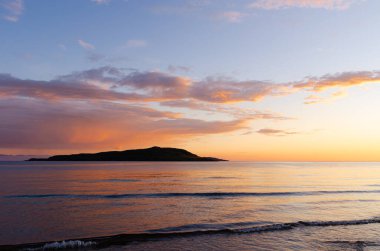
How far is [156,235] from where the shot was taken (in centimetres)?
2200

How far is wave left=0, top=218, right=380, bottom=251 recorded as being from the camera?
63.1 ft

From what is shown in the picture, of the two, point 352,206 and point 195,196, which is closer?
point 352,206

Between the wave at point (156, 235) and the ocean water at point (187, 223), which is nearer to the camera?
the wave at point (156, 235)

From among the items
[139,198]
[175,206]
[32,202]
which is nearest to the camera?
[175,206]

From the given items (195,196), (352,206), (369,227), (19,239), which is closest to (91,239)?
(19,239)

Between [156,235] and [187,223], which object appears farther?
[187,223]

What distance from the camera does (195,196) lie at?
4353cm

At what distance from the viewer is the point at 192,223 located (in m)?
26.0

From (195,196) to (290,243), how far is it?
943 inches

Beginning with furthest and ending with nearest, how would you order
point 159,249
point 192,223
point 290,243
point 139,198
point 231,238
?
point 139,198, point 192,223, point 231,238, point 290,243, point 159,249

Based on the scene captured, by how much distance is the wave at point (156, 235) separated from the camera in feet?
63.1

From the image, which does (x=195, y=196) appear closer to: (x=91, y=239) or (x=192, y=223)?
(x=192, y=223)

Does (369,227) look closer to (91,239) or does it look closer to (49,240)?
(91,239)

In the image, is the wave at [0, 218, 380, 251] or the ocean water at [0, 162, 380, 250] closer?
the wave at [0, 218, 380, 251]
